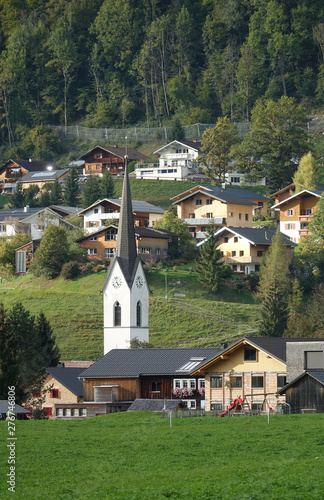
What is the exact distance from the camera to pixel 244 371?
52.1m

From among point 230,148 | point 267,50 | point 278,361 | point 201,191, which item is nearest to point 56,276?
point 201,191

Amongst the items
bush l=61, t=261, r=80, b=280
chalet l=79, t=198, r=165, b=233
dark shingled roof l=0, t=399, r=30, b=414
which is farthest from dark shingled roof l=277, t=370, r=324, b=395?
chalet l=79, t=198, r=165, b=233

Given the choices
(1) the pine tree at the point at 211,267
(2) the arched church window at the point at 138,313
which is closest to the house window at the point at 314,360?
(2) the arched church window at the point at 138,313

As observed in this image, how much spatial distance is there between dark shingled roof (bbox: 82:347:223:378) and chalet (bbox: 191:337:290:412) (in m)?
4.34

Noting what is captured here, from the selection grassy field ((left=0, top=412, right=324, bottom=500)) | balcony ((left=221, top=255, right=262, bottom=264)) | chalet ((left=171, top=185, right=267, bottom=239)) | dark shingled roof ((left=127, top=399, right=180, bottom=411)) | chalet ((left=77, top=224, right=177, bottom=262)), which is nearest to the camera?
grassy field ((left=0, top=412, right=324, bottom=500))

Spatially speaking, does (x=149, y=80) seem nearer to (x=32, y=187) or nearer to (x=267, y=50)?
(x=267, y=50)

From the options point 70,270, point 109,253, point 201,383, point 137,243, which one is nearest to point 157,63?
point 109,253

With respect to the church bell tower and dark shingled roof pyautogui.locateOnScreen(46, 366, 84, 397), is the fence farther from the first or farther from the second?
dark shingled roof pyautogui.locateOnScreen(46, 366, 84, 397)

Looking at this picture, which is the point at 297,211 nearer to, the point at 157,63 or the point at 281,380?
the point at 281,380

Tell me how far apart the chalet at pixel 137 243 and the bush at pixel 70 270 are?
3.92 meters

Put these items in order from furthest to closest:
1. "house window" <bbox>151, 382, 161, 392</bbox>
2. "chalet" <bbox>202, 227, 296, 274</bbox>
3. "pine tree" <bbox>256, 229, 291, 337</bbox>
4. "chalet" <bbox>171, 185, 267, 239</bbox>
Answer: "chalet" <bbox>171, 185, 267, 239</bbox> < "chalet" <bbox>202, 227, 296, 274</bbox> < "pine tree" <bbox>256, 229, 291, 337</bbox> < "house window" <bbox>151, 382, 161, 392</bbox>

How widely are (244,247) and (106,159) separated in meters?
47.6

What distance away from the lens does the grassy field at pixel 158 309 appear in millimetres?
79500

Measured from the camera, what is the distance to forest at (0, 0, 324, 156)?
163875 mm
